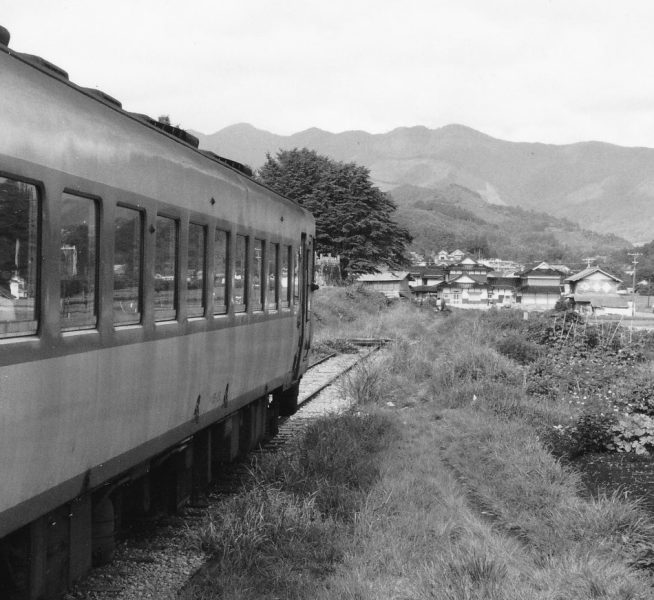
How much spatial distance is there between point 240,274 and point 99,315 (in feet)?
10.0

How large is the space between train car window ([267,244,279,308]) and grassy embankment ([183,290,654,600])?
1.52 meters

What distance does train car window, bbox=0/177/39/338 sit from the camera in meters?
3.70

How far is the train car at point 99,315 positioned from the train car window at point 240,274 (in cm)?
3

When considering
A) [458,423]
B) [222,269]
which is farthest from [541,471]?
[222,269]

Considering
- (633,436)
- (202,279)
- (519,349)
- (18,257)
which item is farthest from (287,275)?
(519,349)

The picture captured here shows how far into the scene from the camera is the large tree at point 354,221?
5740 cm

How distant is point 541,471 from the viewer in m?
8.35

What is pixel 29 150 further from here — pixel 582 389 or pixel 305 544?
pixel 582 389

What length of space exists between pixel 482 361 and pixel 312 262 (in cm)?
501

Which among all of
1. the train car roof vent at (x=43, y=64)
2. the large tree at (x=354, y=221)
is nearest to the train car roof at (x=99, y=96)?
the train car roof vent at (x=43, y=64)

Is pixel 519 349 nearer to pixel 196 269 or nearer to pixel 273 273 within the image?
pixel 273 273

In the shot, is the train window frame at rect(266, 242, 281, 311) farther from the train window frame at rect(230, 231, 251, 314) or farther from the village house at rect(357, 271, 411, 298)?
the village house at rect(357, 271, 411, 298)

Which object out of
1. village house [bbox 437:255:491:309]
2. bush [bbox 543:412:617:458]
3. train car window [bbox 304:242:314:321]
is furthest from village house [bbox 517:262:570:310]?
bush [bbox 543:412:617:458]

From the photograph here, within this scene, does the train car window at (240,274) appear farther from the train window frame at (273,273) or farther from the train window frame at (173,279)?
the train window frame at (173,279)
